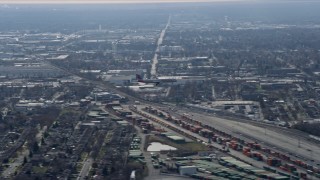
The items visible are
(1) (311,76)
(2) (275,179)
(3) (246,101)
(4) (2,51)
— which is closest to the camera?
(2) (275,179)

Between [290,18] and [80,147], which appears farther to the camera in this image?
[290,18]

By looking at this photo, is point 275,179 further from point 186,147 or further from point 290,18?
point 290,18

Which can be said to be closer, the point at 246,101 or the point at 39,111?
the point at 39,111

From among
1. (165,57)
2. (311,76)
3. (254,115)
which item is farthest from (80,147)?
(165,57)

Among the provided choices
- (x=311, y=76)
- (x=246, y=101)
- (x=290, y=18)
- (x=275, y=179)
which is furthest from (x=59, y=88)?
(x=290, y=18)

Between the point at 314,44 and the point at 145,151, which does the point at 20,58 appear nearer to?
the point at 314,44

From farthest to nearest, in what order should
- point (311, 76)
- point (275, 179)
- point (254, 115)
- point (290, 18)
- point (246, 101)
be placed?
point (290, 18) < point (311, 76) < point (246, 101) < point (254, 115) < point (275, 179)
